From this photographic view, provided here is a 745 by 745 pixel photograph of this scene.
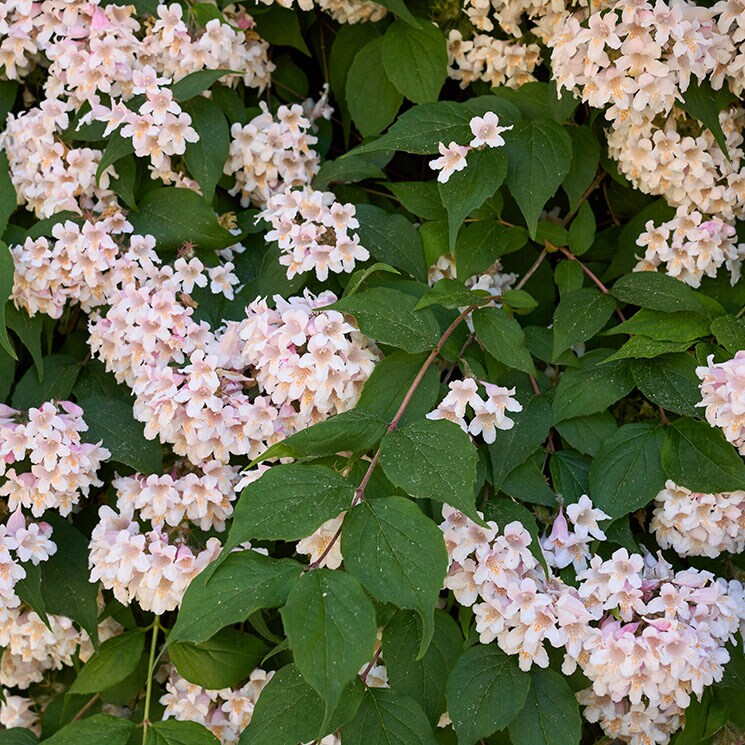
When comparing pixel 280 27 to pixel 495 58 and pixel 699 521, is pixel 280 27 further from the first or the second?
pixel 699 521

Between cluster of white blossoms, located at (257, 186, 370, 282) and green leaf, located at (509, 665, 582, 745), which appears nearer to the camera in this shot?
green leaf, located at (509, 665, 582, 745)

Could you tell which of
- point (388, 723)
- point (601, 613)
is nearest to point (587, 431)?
point (601, 613)

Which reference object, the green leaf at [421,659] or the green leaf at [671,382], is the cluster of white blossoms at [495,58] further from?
the green leaf at [421,659]

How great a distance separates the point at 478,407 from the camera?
63.4 inches

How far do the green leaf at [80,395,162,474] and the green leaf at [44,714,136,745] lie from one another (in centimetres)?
44

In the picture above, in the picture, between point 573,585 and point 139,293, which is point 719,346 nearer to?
point 573,585

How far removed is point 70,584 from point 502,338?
3.08ft

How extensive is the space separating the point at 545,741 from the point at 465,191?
91 centimetres

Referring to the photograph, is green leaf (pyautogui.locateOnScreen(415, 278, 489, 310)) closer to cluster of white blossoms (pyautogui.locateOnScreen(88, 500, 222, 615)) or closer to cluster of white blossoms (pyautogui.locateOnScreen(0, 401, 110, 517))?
cluster of white blossoms (pyautogui.locateOnScreen(88, 500, 222, 615))

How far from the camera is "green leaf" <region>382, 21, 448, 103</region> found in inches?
80.0

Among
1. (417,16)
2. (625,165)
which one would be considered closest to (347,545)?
(625,165)

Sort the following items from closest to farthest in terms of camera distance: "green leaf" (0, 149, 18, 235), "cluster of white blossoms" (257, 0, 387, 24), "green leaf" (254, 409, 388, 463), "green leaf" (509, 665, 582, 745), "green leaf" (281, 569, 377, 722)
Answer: "green leaf" (281, 569, 377, 722)
"green leaf" (254, 409, 388, 463)
"green leaf" (509, 665, 582, 745)
"green leaf" (0, 149, 18, 235)
"cluster of white blossoms" (257, 0, 387, 24)

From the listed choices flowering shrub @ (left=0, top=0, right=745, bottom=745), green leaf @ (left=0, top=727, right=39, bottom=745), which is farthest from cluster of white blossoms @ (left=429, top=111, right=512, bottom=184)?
green leaf @ (left=0, top=727, right=39, bottom=745)

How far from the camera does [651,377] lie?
5.55ft
